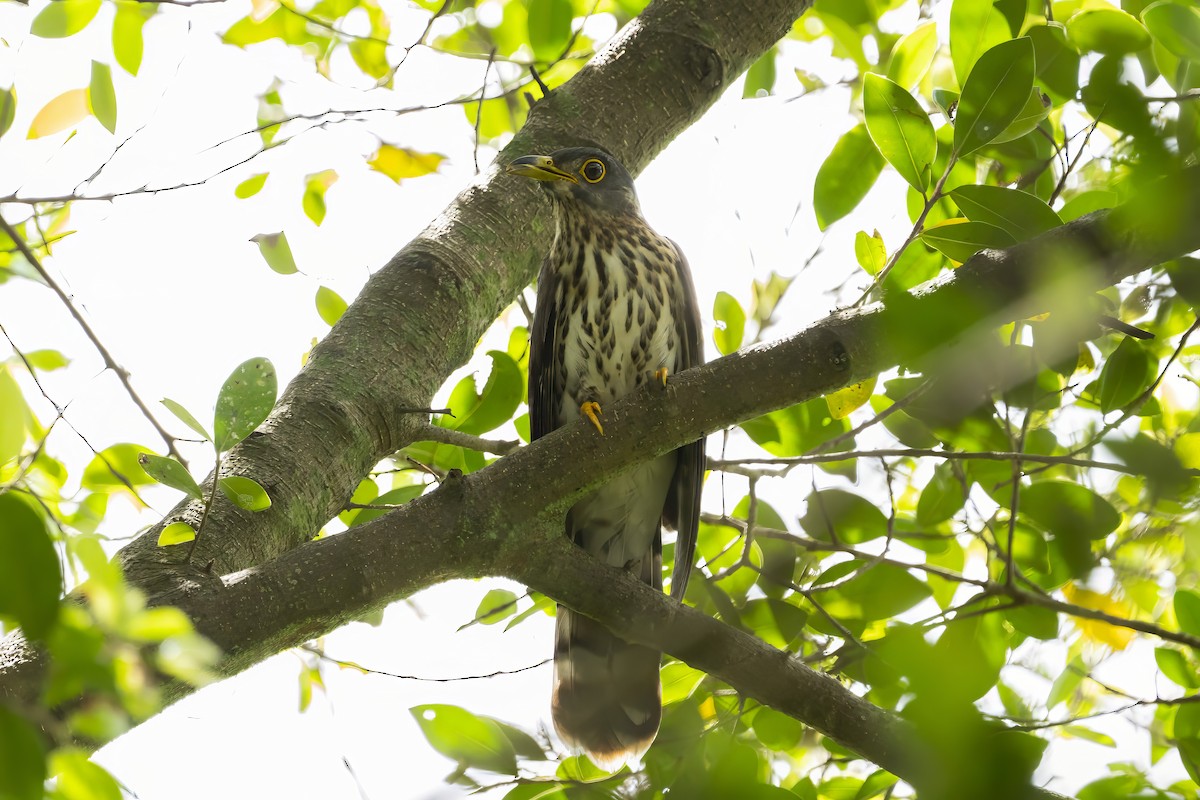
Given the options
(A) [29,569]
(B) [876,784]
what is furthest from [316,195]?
(A) [29,569]

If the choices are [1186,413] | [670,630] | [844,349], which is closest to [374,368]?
[670,630]

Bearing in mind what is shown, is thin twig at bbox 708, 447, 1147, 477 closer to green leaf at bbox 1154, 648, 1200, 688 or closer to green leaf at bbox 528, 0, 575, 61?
green leaf at bbox 1154, 648, 1200, 688

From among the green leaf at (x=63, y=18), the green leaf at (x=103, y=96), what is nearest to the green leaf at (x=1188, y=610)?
the green leaf at (x=103, y=96)

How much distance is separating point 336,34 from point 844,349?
2.67m

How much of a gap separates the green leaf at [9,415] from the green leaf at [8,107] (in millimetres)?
1643

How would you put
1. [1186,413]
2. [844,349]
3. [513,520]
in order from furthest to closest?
[1186,413] → [513,520] → [844,349]

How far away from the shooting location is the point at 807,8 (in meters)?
3.69

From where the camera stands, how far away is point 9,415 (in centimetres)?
107

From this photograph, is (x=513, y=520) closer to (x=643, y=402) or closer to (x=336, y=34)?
(x=643, y=402)

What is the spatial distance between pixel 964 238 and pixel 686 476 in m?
1.70

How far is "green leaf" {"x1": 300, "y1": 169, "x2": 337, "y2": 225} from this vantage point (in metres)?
3.62

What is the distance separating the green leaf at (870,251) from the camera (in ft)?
8.36

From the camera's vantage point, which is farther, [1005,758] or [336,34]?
[336,34]

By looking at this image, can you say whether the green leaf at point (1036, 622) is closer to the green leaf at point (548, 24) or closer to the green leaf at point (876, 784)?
the green leaf at point (876, 784)
